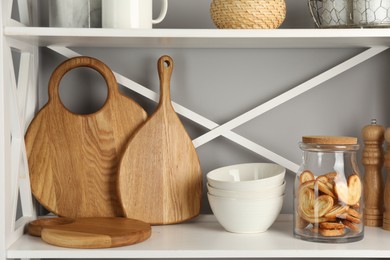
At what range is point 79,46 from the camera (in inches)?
60.9

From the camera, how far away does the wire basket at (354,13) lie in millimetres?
1311

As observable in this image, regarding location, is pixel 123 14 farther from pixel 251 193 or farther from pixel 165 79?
pixel 251 193

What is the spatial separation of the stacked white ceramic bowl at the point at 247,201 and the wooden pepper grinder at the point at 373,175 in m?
0.20

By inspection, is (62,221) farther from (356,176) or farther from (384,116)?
(384,116)

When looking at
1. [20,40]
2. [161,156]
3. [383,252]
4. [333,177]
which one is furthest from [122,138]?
[383,252]

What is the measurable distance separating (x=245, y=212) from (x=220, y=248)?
4.6 inches

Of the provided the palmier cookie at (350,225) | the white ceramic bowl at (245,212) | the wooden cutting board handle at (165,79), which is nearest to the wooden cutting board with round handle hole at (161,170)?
the wooden cutting board handle at (165,79)

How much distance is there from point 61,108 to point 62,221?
25 centimetres

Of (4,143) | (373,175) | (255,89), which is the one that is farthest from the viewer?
(255,89)

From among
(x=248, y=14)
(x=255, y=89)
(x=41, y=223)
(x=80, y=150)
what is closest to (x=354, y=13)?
(x=248, y=14)

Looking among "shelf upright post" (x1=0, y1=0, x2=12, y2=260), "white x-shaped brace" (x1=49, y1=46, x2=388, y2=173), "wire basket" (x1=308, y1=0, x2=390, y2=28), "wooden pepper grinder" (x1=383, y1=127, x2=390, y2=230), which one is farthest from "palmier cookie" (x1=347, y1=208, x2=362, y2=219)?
"shelf upright post" (x1=0, y1=0, x2=12, y2=260)

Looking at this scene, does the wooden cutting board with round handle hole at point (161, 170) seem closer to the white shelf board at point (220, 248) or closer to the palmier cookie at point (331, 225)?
the white shelf board at point (220, 248)

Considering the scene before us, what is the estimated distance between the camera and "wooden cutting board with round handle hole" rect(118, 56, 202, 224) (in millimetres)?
1463

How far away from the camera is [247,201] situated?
135 cm
